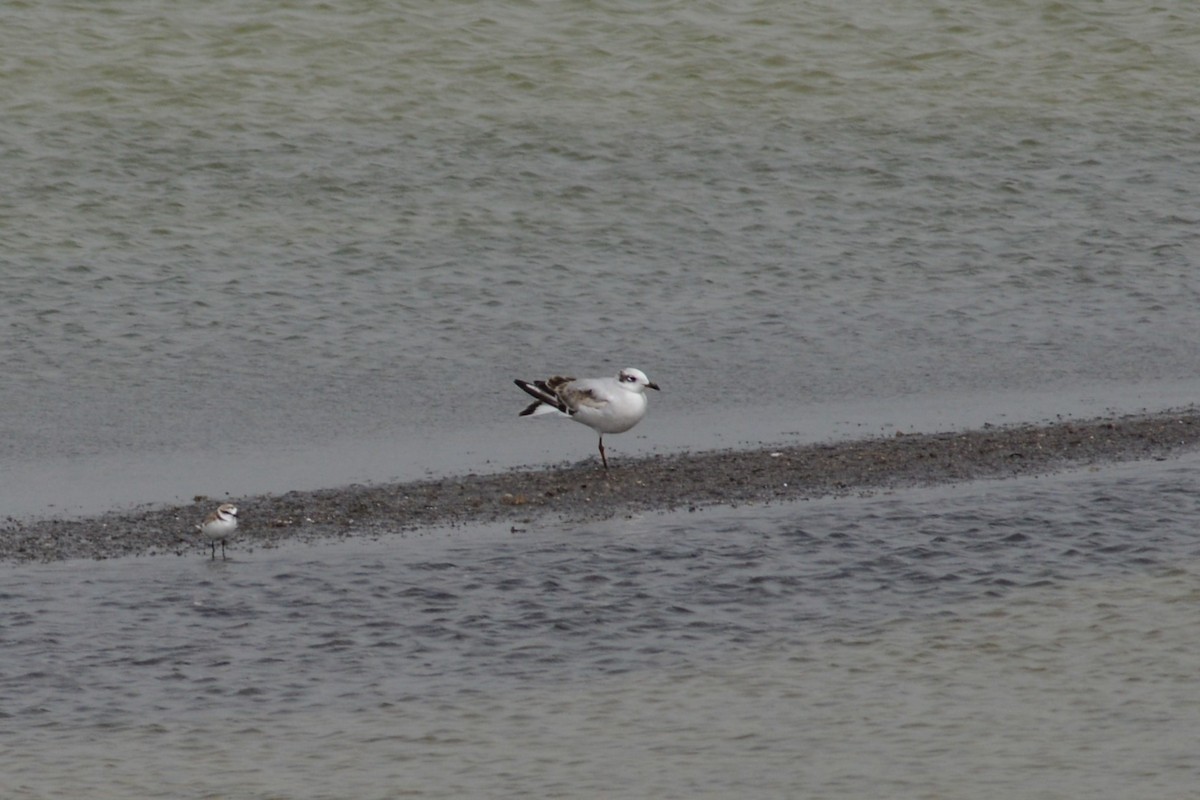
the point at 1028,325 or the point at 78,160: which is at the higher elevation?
the point at 78,160

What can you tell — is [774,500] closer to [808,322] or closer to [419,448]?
[419,448]

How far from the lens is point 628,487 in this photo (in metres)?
12.4

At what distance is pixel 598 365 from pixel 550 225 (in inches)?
189

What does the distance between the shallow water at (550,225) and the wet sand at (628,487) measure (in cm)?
57

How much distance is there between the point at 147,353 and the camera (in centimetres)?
1576

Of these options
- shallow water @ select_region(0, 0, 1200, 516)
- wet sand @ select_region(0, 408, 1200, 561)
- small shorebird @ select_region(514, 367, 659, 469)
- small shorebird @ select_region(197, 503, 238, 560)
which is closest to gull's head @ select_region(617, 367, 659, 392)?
small shorebird @ select_region(514, 367, 659, 469)

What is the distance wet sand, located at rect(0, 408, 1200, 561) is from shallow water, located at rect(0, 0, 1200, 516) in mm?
569

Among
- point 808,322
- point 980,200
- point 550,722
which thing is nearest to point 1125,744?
point 550,722

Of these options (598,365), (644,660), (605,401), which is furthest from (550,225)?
(644,660)

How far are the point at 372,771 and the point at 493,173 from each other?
15.0m

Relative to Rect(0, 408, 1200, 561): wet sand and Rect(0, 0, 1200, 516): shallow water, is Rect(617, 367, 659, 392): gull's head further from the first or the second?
Rect(0, 0, 1200, 516): shallow water

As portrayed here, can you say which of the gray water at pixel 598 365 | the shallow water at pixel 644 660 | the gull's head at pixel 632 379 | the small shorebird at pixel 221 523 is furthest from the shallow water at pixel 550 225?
the shallow water at pixel 644 660

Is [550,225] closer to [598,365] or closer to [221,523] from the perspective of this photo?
[598,365]

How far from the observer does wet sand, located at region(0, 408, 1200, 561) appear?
11.1 meters
